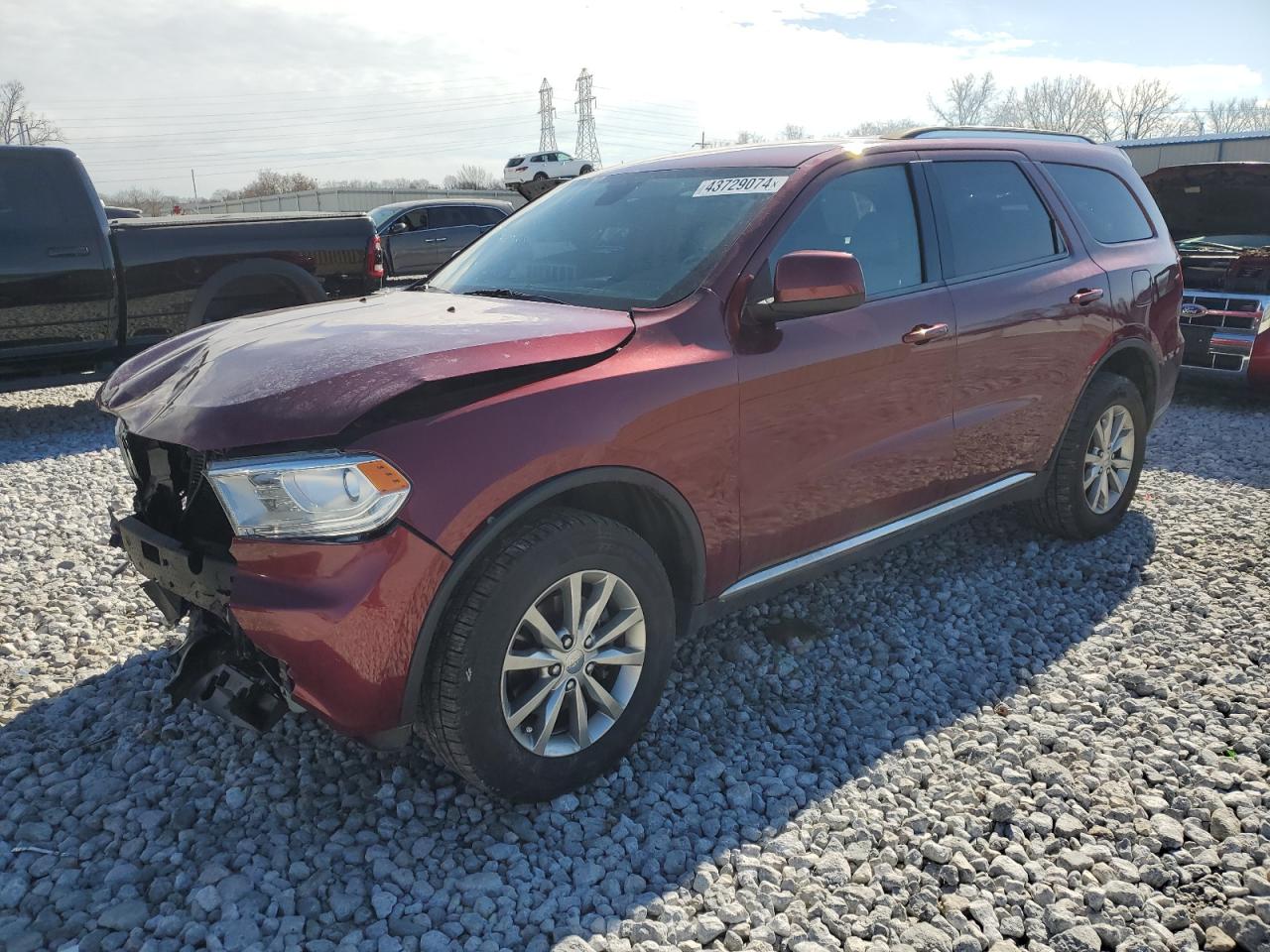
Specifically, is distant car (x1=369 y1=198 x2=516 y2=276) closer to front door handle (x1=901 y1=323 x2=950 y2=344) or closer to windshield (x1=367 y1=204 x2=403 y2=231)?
windshield (x1=367 y1=204 x2=403 y2=231)

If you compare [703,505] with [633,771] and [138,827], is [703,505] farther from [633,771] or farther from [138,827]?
[138,827]

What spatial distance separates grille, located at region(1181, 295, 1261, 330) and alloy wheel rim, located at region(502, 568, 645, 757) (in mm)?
7549

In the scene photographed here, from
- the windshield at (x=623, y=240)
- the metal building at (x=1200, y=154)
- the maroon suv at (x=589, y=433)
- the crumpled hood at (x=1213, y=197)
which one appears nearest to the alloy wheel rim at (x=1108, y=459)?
the maroon suv at (x=589, y=433)

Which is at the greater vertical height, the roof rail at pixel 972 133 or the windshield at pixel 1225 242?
the roof rail at pixel 972 133

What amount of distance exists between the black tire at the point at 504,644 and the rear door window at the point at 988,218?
A: 2.00 metres

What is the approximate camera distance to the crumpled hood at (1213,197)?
8.40 meters

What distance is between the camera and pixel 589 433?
8.60 feet

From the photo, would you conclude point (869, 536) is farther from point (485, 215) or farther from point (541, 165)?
point (541, 165)

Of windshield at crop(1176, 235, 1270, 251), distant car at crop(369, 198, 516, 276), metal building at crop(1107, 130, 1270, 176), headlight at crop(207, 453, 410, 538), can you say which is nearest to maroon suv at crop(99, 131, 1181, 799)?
headlight at crop(207, 453, 410, 538)

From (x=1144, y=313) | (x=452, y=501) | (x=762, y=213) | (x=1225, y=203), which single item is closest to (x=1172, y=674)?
(x=1144, y=313)

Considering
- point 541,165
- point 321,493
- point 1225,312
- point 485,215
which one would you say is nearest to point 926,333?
point 321,493

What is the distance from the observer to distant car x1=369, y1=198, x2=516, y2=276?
17.5 m

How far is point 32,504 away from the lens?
221 inches

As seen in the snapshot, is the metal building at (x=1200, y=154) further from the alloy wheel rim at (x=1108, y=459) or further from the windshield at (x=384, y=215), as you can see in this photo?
the alloy wheel rim at (x=1108, y=459)
